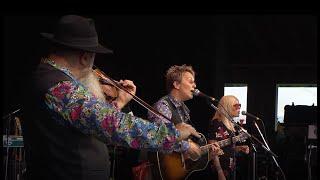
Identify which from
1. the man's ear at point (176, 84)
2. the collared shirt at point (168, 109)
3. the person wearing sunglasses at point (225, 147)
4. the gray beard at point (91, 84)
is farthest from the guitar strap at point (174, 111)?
the gray beard at point (91, 84)

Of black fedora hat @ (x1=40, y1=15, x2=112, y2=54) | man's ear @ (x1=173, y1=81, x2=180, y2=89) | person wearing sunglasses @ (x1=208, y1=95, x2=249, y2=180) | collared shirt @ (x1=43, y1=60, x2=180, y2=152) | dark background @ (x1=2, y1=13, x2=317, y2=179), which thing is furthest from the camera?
dark background @ (x1=2, y1=13, x2=317, y2=179)

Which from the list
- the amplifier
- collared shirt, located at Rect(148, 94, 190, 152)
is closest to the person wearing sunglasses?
collared shirt, located at Rect(148, 94, 190, 152)

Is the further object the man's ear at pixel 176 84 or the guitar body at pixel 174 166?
the man's ear at pixel 176 84

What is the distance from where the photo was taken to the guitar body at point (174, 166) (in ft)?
13.9

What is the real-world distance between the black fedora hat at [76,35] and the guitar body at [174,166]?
190 cm

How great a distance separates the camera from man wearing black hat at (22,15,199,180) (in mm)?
2207

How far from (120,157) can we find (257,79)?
646cm

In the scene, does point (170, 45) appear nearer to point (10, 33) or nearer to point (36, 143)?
point (10, 33)

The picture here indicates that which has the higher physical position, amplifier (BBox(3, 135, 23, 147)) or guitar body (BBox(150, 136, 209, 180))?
amplifier (BBox(3, 135, 23, 147))

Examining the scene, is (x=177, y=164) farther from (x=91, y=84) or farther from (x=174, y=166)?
(x=91, y=84)

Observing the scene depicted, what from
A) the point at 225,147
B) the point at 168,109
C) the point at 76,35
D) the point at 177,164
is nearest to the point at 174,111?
the point at 168,109

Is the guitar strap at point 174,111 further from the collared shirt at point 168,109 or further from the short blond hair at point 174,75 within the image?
the short blond hair at point 174,75

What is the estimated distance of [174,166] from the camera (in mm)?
4301

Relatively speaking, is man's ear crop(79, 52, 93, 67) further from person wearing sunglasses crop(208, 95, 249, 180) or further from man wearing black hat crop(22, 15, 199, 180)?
person wearing sunglasses crop(208, 95, 249, 180)
